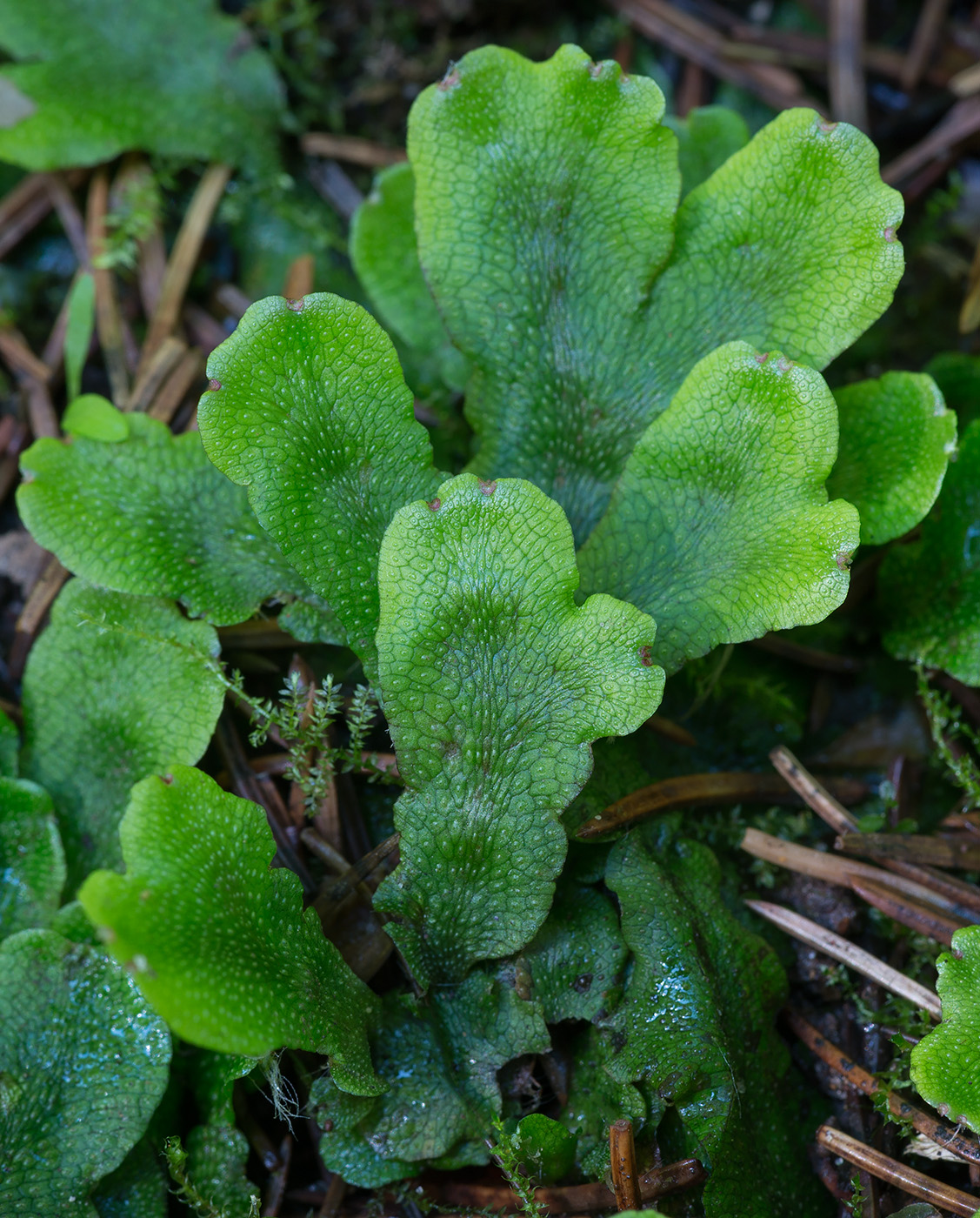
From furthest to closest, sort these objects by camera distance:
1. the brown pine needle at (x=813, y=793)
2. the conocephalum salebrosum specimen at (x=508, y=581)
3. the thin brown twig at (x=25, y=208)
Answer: the thin brown twig at (x=25, y=208) → the brown pine needle at (x=813, y=793) → the conocephalum salebrosum specimen at (x=508, y=581)

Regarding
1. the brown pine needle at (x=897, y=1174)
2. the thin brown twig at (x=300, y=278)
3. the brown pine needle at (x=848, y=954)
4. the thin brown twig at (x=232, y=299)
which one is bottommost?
the brown pine needle at (x=897, y=1174)

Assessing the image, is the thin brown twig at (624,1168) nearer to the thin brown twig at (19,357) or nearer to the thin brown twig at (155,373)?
the thin brown twig at (155,373)

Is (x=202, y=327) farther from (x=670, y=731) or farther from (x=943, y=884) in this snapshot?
(x=943, y=884)

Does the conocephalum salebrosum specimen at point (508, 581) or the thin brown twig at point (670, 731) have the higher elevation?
the conocephalum salebrosum specimen at point (508, 581)

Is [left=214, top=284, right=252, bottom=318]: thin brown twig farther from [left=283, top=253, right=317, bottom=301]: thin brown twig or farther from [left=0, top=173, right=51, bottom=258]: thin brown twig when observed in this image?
[left=0, top=173, right=51, bottom=258]: thin brown twig

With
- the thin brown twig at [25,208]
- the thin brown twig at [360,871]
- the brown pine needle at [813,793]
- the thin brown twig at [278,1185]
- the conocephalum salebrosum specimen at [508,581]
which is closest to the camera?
the conocephalum salebrosum specimen at [508,581]

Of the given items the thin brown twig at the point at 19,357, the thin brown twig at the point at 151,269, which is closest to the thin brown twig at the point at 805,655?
the thin brown twig at the point at 151,269

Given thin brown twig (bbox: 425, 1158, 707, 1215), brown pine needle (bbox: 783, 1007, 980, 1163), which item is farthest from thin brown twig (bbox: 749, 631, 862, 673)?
thin brown twig (bbox: 425, 1158, 707, 1215)

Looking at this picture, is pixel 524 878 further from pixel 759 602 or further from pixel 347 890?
pixel 759 602
